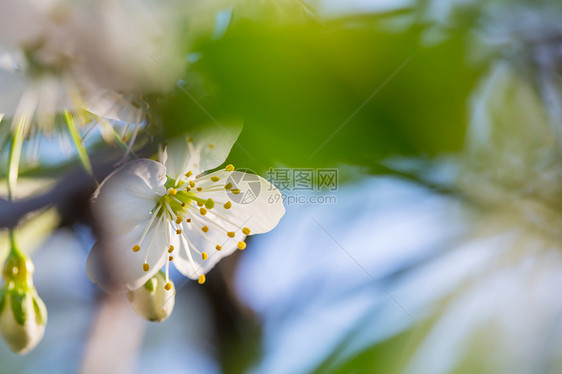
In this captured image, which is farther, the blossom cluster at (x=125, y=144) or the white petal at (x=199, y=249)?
the white petal at (x=199, y=249)

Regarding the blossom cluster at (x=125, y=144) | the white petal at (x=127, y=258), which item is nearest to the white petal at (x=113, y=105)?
the blossom cluster at (x=125, y=144)

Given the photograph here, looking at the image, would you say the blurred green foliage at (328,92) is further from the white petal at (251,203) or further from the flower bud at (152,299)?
the flower bud at (152,299)

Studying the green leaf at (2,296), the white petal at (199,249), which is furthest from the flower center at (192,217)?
the green leaf at (2,296)

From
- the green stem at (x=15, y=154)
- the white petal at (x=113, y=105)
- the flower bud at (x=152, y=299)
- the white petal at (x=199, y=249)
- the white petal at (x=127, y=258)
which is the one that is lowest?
the flower bud at (x=152, y=299)

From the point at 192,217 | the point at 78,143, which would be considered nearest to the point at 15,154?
the point at 78,143

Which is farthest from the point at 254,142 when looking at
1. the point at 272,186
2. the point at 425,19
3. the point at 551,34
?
the point at 551,34

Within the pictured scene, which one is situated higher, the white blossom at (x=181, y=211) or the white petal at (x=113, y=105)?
the white petal at (x=113, y=105)

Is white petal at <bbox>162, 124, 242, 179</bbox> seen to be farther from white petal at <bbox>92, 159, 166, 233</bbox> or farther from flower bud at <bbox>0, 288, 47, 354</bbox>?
flower bud at <bbox>0, 288, 47, 354</bbox>

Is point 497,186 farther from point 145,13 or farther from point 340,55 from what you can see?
point 145,13
